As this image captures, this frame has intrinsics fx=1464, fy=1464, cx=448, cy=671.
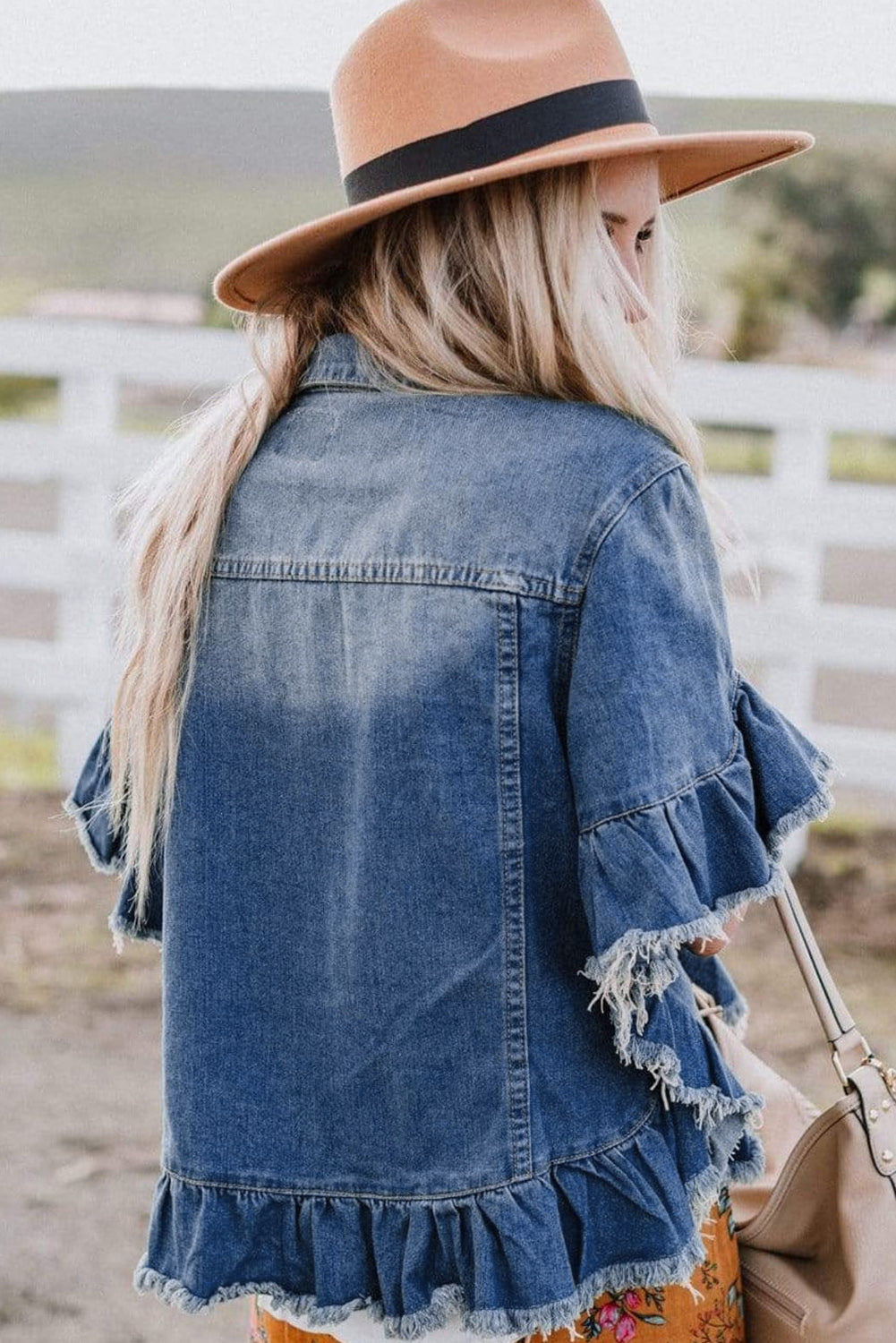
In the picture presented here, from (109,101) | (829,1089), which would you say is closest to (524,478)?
(829,1089)

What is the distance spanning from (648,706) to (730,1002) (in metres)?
0.55

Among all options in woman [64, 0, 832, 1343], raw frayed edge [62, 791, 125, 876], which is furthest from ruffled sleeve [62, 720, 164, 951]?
woman [64, 0, 832, 1343]

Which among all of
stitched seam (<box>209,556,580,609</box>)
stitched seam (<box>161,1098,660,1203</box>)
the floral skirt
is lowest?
the floral skirt

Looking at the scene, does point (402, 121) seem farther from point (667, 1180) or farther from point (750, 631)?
point (750, 631)

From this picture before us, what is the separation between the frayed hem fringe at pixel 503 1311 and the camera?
3.86 ft

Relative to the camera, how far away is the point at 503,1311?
1.18 meters

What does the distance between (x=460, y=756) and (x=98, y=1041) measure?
9.00ft

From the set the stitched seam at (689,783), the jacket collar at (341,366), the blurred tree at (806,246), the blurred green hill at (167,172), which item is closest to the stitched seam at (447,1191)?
the stitched seam at (689,783)

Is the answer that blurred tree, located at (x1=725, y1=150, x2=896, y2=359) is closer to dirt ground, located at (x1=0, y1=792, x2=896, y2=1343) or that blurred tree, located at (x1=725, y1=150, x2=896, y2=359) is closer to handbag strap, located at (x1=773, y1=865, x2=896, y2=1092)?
dirt ground, located at (x1=0, y1=792, x2=896, y2=1343)

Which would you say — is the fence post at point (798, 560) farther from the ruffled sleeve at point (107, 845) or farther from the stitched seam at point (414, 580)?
the stitched seam at point (414, 580)

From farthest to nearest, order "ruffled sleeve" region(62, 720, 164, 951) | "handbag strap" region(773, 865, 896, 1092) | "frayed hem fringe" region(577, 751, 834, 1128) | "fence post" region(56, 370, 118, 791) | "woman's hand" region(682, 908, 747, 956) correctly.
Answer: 1. "fence post" region(56, 370, 118, 791)
2. "ruffled sleeve" region(62, 720, 164, 951)
3. "handbag strap" region(773, 865, 896, 1092)
4. "woman's hand" region(682, 908, 747, 956)
5. "frayed hem fringe" region(577, 751, 834, 1128)

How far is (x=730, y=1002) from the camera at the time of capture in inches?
60.7

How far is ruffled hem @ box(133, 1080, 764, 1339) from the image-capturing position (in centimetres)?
119

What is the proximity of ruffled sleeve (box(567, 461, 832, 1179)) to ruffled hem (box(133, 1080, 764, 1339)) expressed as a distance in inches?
3.4
